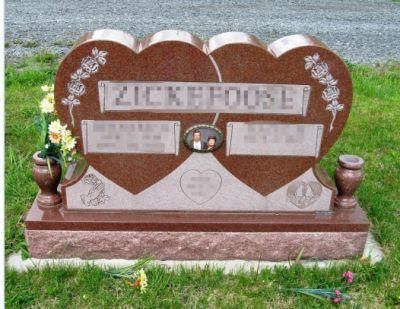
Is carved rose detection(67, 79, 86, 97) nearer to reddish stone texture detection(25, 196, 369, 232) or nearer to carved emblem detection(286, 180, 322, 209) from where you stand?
reddish stone texture detection(25, 196, 369, 232)

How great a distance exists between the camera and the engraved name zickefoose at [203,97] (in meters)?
3.25

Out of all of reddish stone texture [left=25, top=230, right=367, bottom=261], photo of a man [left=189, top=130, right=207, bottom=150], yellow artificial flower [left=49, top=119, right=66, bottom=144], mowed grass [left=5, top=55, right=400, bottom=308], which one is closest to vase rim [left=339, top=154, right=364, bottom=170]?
reddish stone texture [left=25, top=230, right=367, bottom=261]

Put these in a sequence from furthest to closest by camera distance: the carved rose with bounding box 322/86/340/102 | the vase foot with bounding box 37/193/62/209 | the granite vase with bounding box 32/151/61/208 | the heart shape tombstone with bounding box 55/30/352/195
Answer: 1. the vase foot with bounding box 37/193/62/209
2. the granite vase with bounding box 32/151/61/208
3. the carved rose with bounding box 322/86/340/102
4. the heart shape tombstone with bounding box 55/30/352/195

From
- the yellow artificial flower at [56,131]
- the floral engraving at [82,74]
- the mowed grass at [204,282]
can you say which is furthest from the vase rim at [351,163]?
the yellow artificial flower at [56,131]

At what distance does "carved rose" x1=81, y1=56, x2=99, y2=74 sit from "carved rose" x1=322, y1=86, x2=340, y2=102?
134 centimetres

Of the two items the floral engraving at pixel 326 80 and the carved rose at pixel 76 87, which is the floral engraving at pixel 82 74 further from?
the floral engraving at pixel 326 80

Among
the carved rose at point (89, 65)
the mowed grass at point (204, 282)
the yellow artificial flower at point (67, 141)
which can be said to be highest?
the carved rose at point (89, 65)

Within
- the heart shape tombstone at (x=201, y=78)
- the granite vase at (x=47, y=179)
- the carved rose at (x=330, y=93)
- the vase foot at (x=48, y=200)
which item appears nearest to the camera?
the heart shape tombstone at (x=201, y=78)

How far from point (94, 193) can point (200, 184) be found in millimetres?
669

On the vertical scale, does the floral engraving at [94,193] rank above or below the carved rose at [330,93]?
below

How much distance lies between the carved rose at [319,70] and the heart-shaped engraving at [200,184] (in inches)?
33.4

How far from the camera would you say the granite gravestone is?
126 inches

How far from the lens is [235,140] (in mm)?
3410

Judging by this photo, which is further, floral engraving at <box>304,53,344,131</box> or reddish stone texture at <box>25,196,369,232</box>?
reddish stone texture at <box>25,196,369,232</box>
